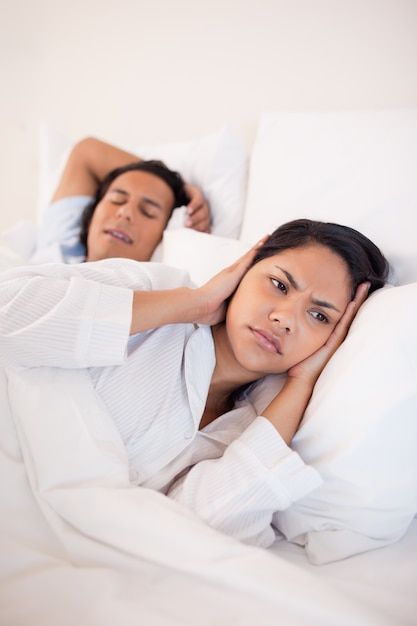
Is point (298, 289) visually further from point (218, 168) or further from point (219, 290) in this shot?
point (218, 168)

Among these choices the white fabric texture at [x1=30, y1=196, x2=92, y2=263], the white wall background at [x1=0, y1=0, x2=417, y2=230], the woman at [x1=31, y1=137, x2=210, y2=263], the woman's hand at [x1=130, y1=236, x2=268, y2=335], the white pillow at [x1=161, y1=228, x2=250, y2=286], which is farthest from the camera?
the white fabric texture at [x1=30, y1=196, x2=92, y2=263]

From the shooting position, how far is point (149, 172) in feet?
5.55

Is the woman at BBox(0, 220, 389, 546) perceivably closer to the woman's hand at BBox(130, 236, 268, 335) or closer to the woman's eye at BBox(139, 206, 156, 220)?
the woman's hand at BBox(130, 236, 268, 335)

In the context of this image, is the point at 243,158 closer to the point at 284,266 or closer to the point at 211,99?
the point at 211,99

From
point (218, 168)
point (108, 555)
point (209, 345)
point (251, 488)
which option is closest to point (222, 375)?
point (209, 345)

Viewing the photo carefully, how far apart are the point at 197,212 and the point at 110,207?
0.97 feet

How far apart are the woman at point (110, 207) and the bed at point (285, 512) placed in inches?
25.0

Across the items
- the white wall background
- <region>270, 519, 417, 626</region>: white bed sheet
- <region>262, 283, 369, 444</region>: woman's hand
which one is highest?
the white wall background

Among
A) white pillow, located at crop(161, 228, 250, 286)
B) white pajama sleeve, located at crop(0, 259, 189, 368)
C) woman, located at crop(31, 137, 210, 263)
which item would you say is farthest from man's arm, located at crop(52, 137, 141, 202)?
white pajama sleeve, located at crop(0, 259, 189, 368)

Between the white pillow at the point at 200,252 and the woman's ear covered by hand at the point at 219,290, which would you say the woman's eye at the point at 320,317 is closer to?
the woman's ear covered by hand at the point at 219,290

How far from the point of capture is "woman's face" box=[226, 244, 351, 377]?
0.97 meters

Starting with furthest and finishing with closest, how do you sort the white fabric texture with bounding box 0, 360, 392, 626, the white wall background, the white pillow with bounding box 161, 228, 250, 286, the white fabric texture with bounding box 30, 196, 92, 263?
the white fabric texture with bounding box 30, 196, 92, 263, the white wall background, the white pillow with bounding box 161, 228, 250, 286, the white fabric texture with bounding box 0, 360, 392, 626

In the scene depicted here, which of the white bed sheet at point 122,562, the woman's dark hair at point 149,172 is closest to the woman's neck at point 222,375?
the white bed sheet at point 122,562

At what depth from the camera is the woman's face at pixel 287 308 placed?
3.20 ft
